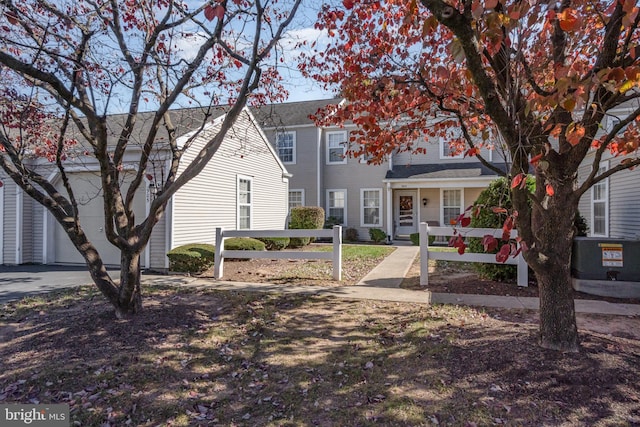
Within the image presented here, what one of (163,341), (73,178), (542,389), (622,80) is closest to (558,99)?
(622,80)

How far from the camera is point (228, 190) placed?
38.5ft

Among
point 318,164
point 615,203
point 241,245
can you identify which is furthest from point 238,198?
point 615,203

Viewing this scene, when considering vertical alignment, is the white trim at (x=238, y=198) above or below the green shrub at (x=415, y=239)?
above

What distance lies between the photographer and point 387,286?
7.16m

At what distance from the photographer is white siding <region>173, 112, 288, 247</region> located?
9648mm

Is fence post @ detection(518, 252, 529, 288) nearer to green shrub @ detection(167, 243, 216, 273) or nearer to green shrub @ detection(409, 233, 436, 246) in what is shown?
green shrub @ detection(167, 243, 216, 273)

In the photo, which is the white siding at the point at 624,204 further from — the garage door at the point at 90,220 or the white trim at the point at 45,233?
the white trim at the point at 45,233

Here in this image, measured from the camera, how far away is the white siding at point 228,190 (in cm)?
965

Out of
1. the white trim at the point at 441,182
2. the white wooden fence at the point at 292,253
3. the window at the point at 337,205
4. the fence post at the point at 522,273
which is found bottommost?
the fence post at the point at 522,273

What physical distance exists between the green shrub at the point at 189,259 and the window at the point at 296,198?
960 cm

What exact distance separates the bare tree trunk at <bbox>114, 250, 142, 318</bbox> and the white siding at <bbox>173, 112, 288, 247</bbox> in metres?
3.12

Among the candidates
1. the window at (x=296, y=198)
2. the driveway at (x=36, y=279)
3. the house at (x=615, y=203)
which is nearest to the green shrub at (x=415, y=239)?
the window at (x=296, y=198)

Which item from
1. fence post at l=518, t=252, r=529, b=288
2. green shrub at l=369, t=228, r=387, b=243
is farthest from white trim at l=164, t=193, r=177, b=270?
green shrub at l=369, t=228, r=387, b=243

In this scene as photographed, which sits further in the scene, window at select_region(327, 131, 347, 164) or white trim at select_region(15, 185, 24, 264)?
window at select_region(327, 131, 347, 164)
